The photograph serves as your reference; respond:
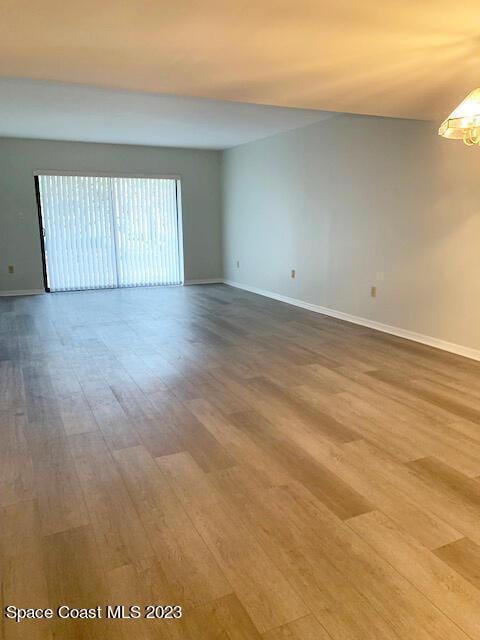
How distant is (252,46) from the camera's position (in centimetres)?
231

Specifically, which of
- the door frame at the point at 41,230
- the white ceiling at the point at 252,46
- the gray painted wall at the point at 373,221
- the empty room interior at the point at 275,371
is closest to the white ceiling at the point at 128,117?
the empty room interior at the point at 275,371

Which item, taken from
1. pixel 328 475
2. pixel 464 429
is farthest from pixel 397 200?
pixel 328 475

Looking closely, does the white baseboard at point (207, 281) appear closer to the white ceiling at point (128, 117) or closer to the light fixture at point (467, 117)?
the white ceiling at point (128, 117)

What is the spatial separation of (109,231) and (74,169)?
3.62 feet

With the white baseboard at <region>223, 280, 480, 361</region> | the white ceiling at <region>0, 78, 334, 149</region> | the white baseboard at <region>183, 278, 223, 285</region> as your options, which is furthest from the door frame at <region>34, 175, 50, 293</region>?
the white baseboard at <region>223, 280, 480, 361</region>

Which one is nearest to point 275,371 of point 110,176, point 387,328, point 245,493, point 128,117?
point 245,493

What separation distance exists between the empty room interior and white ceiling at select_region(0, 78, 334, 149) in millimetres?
56

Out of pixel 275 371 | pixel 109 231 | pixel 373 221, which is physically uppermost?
pixel 373 221

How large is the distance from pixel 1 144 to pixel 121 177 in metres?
1.81

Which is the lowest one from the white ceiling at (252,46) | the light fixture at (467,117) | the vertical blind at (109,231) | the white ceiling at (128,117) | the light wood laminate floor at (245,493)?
the light wood laminate floor at (245,493)

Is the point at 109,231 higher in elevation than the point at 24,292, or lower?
higher

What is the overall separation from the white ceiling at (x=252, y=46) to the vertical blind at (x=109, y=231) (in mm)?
5205

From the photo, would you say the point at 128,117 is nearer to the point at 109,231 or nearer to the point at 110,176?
the point at 110,176

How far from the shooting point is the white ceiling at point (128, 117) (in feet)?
14.9
